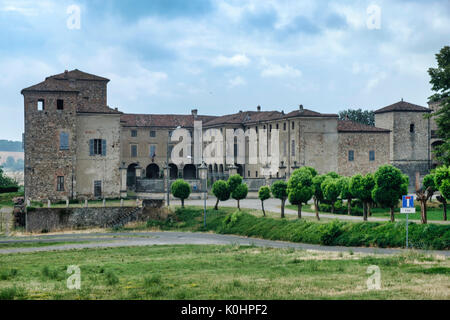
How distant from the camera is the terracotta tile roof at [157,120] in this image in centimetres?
8381

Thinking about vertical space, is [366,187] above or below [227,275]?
above

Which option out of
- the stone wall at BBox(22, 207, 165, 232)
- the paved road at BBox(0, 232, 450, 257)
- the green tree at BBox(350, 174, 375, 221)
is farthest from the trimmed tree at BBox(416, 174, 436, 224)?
the stone wall at BBox(22, 207, 165, 232)

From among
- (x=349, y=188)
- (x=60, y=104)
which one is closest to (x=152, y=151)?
(x=60, y=104)

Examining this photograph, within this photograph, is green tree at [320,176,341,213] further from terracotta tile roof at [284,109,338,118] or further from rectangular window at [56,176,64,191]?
terracotta tile roof at [284,109,338,118]

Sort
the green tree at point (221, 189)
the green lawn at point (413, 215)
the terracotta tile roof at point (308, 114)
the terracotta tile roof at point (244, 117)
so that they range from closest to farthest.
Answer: the green lawn at point (413, 215) < the green tree at point (221, 189) < the terracotta tile roof at point (308, 114) < the terracotta tile roof at point (244, 117)

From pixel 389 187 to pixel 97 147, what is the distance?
31.0 m

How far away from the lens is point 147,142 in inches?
3297

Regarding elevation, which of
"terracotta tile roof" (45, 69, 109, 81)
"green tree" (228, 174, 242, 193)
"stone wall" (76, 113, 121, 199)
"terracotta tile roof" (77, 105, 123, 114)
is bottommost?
"green tree" (228, 174, 242, 193)

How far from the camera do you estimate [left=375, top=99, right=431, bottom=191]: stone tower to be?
2968 inches

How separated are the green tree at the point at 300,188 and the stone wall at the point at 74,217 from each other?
12.4 meters

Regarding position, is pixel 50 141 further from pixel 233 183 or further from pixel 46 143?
pixel 233 183

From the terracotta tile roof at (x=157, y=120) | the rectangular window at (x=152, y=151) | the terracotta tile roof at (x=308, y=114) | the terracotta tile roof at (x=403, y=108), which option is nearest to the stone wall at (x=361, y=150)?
the terracotta tile roof at (x=308, y=114)

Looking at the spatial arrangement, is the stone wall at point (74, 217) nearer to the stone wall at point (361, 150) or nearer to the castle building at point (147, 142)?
the castle building at point (147, 142)

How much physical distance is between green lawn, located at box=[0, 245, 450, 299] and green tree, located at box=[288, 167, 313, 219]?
36.7ft
